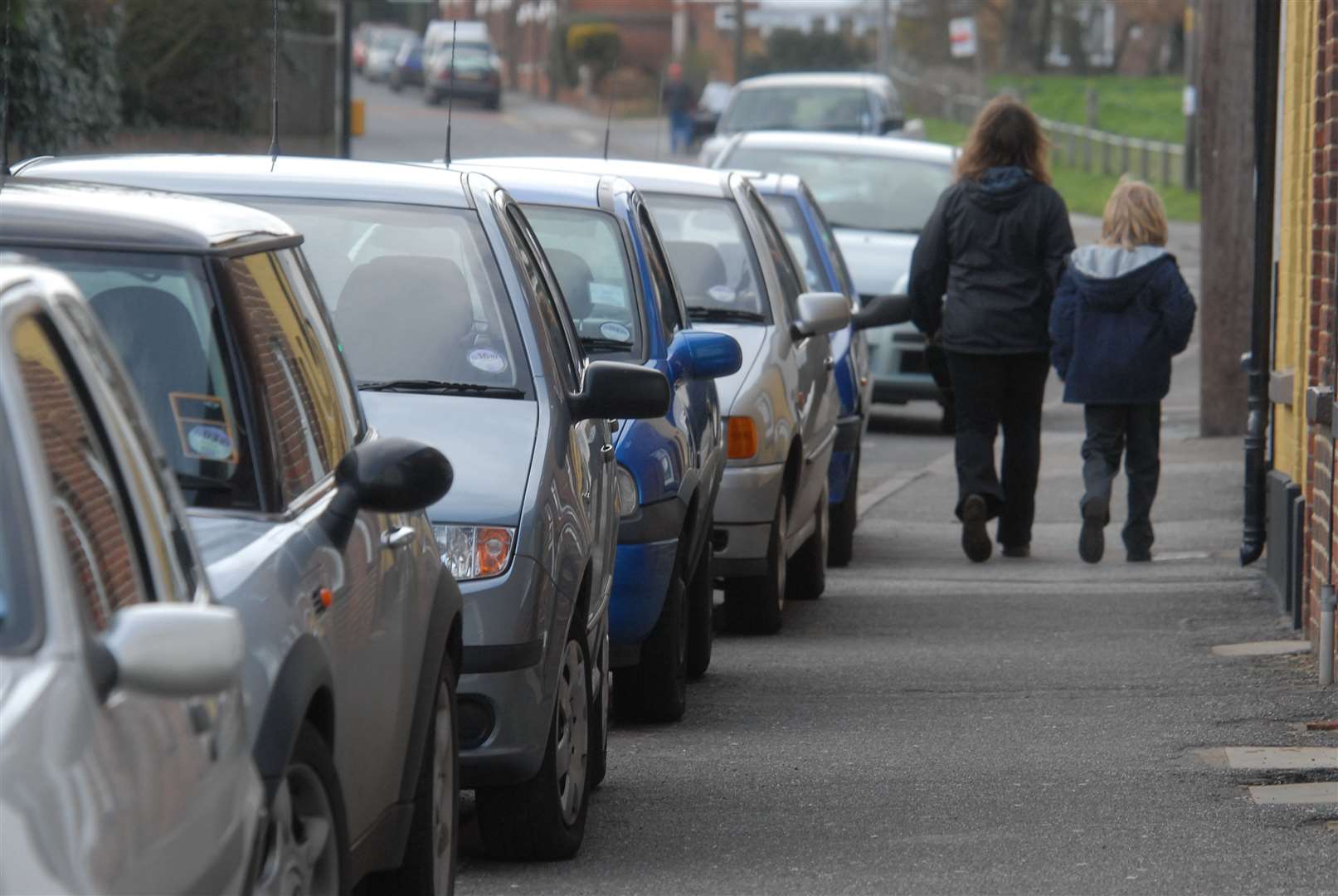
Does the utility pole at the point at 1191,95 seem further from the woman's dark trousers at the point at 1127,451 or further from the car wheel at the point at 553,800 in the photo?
the car wheel at the point at 553,800

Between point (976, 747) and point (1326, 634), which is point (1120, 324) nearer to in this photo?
point (1326, 634)

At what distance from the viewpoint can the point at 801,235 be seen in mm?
13078

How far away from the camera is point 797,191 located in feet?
43.4

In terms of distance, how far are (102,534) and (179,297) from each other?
42.5 inches

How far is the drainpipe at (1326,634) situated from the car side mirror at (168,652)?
5.69 meters

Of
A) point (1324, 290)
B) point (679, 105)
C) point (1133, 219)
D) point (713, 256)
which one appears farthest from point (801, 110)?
point (679, 105)

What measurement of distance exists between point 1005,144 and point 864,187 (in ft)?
21.3

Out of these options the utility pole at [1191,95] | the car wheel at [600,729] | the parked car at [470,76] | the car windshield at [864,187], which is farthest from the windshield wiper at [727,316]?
the parked car at [470,76]

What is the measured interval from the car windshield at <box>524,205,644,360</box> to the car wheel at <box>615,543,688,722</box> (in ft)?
2.69

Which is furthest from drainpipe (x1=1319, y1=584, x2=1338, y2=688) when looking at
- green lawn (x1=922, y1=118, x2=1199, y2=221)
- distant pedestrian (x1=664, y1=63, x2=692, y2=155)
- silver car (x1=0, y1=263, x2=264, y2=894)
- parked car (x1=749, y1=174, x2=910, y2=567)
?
distant pedestrian (x1=664, y1=63, x2=692, y2=155)

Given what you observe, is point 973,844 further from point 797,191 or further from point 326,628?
point 797,191

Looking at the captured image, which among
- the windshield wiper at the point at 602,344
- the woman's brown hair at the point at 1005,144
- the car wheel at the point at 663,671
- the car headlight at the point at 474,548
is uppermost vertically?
the woman's brown hair at the point at 1005,144

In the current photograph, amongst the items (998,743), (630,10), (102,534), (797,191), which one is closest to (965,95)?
(630,10)

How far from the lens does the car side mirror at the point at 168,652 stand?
3.03 m
